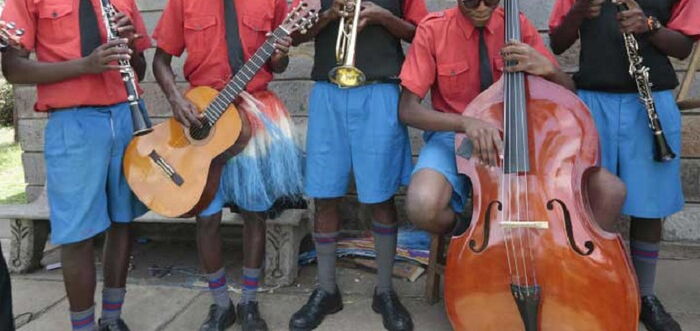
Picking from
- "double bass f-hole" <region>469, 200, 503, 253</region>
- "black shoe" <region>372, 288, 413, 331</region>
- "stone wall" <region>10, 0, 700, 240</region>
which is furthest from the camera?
"stone wall" <region>10, 0, 700, 240</region>

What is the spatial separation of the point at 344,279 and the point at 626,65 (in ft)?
6.73

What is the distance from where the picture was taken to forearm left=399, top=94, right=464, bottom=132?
271 centimetres

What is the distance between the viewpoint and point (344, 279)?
12.6 ft

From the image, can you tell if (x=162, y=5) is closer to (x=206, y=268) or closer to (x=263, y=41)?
(x=263, y=41)

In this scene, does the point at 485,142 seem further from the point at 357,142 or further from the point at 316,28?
the point at 316,28

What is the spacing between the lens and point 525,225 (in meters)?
2.32

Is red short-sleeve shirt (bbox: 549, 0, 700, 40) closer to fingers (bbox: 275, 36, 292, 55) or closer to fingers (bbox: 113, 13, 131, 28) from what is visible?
fingers (bbox: 275, 36, 292, 55)

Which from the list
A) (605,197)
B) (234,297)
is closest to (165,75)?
(234,297)

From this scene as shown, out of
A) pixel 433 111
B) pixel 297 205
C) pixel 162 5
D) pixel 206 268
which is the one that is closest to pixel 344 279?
pixel 297 205

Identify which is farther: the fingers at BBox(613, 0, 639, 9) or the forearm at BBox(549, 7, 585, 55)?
the forearm at BBox(549, 7, 585, 55)

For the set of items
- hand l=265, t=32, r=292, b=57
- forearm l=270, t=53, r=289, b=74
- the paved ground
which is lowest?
the paved ground

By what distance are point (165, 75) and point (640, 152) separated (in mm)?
2366

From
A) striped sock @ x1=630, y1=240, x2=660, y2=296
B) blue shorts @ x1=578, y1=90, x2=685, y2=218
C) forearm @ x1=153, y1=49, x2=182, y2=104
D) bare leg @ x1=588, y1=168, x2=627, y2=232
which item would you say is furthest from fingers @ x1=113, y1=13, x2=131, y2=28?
striped sock @ x1=630, y1=240, x2=660, y2=296

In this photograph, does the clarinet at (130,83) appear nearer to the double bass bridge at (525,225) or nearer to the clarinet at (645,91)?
the double bass bridge at (525,225)
